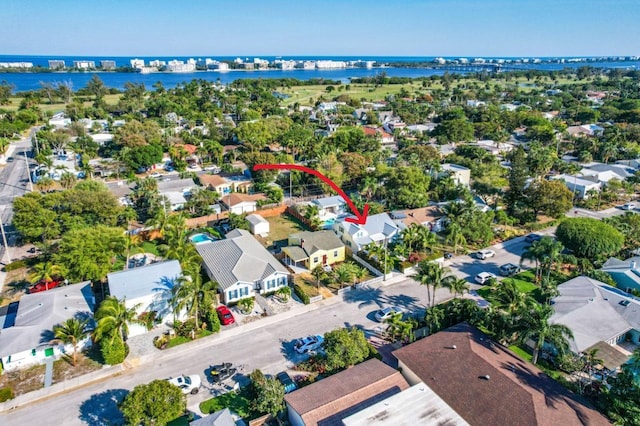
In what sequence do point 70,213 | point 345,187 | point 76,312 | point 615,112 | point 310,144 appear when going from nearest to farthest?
point 76,312 < point 70,213 < point 345,187 < point 310,144 < point 615,112

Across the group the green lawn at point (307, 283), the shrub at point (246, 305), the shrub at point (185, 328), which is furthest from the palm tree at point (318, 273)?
the shrub at point (185, 328)

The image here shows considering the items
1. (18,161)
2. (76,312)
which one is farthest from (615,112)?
(18,161)

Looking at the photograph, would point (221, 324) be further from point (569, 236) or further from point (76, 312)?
point (569, 236)

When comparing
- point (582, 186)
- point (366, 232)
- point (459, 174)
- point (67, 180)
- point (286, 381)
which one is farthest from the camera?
point (459, 174)

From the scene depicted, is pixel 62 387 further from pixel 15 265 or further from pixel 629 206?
pixel 629 206

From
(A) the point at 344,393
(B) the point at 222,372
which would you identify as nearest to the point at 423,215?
(A) the point at 344,393

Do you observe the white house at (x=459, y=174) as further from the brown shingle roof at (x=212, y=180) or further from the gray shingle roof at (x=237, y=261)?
the gray shingle roof at (x=237, y=261)
